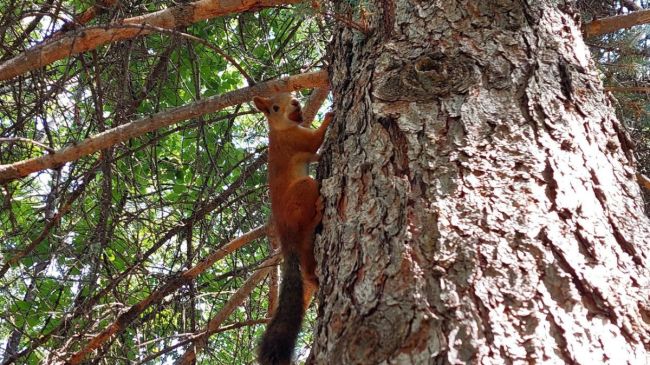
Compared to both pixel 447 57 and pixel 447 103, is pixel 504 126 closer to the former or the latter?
pixel 447 103

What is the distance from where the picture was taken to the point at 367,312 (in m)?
1.79

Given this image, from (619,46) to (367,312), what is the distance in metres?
2.74

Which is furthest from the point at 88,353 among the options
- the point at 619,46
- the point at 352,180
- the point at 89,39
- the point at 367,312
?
the point at 619,46

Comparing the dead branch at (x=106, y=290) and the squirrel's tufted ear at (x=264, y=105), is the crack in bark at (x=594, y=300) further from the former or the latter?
the squirrel's tufted ear at (x=264, y=105)

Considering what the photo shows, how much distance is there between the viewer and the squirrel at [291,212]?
2645 millimetres

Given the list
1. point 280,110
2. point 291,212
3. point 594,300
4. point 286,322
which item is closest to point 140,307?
point 291,212

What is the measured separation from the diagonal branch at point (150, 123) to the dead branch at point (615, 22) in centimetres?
131

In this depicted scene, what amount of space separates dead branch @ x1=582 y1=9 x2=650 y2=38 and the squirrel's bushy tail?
1.79 metres

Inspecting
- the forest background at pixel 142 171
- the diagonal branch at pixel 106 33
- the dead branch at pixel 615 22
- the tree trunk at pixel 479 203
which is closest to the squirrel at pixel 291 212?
the forest background at pixel 142 171

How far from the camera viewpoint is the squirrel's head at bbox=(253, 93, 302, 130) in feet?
14.4

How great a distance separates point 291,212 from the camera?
10.5 ft

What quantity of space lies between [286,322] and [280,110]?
2.04 metres

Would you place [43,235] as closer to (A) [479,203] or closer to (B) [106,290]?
(B) [106,290]

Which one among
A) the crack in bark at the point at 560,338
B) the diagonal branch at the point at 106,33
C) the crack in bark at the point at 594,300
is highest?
the diagonal branch at the point at 106,33
